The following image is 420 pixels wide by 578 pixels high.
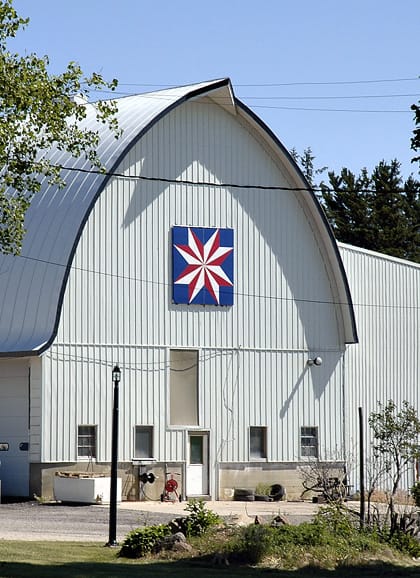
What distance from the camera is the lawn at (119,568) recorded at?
64.9 feet

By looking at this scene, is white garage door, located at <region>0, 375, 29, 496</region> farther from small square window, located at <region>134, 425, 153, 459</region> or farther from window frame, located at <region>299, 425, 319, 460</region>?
window frame, located at <region>299, 425, 319, 460</region>

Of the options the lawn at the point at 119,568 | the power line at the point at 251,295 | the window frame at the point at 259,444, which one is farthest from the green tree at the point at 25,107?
the window frame at the point at 259,444

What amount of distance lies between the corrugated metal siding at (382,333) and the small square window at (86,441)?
32.9ft

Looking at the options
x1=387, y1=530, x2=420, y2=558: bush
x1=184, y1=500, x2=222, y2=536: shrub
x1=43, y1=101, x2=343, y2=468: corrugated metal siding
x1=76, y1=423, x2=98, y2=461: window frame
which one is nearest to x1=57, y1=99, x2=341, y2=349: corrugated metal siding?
x1=43, y1=101, x2=343, y2=468: corrugated metal siding

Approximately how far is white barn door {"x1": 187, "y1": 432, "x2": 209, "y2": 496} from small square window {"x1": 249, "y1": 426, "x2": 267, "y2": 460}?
1.70 meters

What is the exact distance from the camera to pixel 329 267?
44625 mm

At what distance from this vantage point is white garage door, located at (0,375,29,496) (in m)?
39.2

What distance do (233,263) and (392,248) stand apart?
3695 centimetres

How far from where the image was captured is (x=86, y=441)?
39500 millimetres

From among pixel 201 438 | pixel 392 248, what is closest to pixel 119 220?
pixel 201 438

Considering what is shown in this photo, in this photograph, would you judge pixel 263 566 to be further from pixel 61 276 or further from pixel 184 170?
pixel 184 170

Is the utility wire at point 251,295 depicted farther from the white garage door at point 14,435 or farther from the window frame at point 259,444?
the window frame at point 259,444

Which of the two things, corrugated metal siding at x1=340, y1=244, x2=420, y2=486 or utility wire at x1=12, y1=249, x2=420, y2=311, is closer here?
utility wire at x1=12, y1=249, x2=420, y2=311

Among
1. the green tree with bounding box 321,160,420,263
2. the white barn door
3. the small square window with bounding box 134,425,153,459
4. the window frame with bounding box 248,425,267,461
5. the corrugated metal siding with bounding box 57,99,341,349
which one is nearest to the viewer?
the corrugated metal siding with bounding box 57,99,341,349
